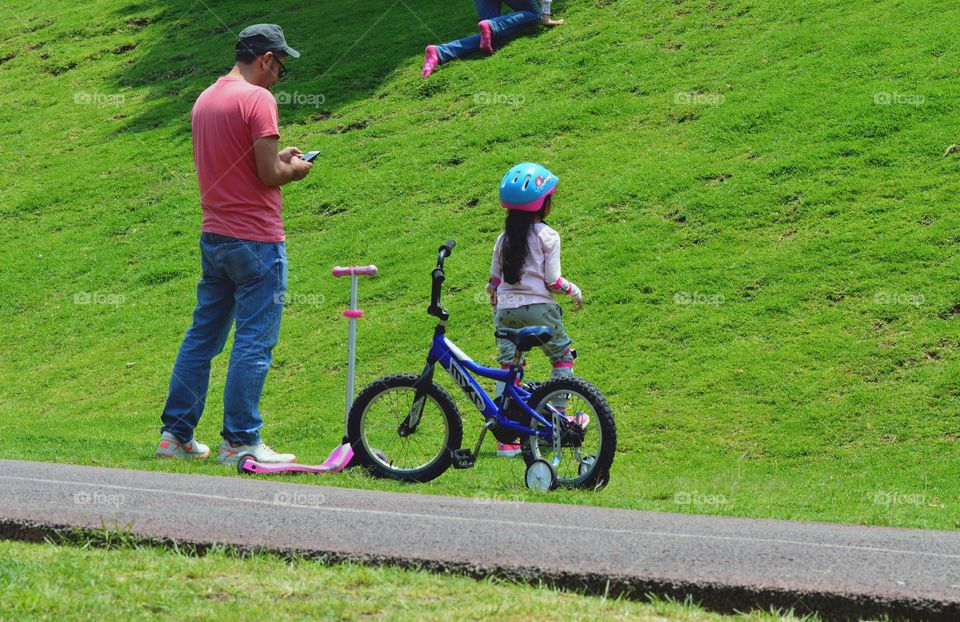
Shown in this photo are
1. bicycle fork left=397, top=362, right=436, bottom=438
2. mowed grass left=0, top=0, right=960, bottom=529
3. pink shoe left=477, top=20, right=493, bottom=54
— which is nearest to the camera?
bicycle fork left=397, top=362, right=436, bottom=438

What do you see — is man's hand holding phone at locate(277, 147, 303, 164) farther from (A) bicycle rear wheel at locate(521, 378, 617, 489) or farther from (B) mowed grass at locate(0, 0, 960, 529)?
(A) bicycle rear wheel at locate(521, 378, 617, 489)

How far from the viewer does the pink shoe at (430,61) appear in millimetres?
21641

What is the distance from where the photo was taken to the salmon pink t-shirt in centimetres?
810

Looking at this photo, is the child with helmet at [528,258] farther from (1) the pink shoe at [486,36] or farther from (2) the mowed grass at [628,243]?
(1) the pink shoe at [486,36]

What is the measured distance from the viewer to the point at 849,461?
9531 millimetres

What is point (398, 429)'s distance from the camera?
7730 millimetres

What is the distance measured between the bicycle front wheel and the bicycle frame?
0.17 feet

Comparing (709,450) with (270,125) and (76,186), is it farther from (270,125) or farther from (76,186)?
(76,186)

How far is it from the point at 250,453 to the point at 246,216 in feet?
5.37

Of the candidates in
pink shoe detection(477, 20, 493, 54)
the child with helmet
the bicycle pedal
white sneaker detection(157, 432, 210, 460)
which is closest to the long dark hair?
the child with helmet

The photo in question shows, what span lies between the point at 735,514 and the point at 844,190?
7574 millimetres

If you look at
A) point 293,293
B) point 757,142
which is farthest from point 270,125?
point 757,142

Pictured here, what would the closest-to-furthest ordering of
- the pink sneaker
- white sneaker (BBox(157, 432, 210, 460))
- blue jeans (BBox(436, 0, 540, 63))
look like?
1. white sneaker (BBox(157, 432, 210, 460))
2. the pink sneaker
3. blue jeans (BBox(436, 0, 540, 63))

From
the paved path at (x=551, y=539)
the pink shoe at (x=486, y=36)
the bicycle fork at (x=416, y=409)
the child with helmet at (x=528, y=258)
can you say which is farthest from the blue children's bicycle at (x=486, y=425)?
the pink shoe at (x=486, y=36)
